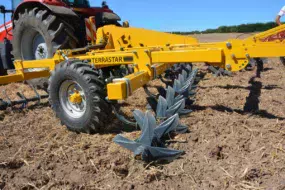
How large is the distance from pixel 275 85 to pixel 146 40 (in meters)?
2.61

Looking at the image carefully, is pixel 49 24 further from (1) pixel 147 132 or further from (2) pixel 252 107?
(2) pixel 252 107

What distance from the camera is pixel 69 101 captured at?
3615 mm

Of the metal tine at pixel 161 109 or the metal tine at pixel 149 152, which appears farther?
the metal tine at pixel 161 109

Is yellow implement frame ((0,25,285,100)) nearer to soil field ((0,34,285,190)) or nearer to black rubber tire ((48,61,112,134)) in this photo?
black rubber tire ((48,61,112,134))

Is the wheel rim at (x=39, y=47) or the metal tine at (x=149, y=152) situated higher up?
the wheel rim at (x=39, y=47)

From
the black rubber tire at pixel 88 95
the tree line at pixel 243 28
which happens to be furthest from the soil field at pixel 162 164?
the tree line at pixel 243 28

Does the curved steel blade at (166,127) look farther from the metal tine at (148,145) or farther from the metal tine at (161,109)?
the metal tine at (161,109)

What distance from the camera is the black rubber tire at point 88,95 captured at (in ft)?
10.4

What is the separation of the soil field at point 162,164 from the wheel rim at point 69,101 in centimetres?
24

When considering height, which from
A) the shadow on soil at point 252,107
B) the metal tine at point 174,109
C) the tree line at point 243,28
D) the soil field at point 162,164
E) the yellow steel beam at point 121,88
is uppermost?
the tree line at point 243,28

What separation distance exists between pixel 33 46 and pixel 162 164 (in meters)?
4.33

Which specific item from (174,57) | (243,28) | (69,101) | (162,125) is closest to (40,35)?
(69,101)

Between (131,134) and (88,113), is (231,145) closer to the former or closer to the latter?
(131,134)

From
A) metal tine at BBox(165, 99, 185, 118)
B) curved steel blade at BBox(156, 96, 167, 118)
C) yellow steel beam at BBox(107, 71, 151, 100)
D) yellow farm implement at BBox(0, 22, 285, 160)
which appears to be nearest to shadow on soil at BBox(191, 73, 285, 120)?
yellow farm implement at BBox(0, 22, 285, 160)
